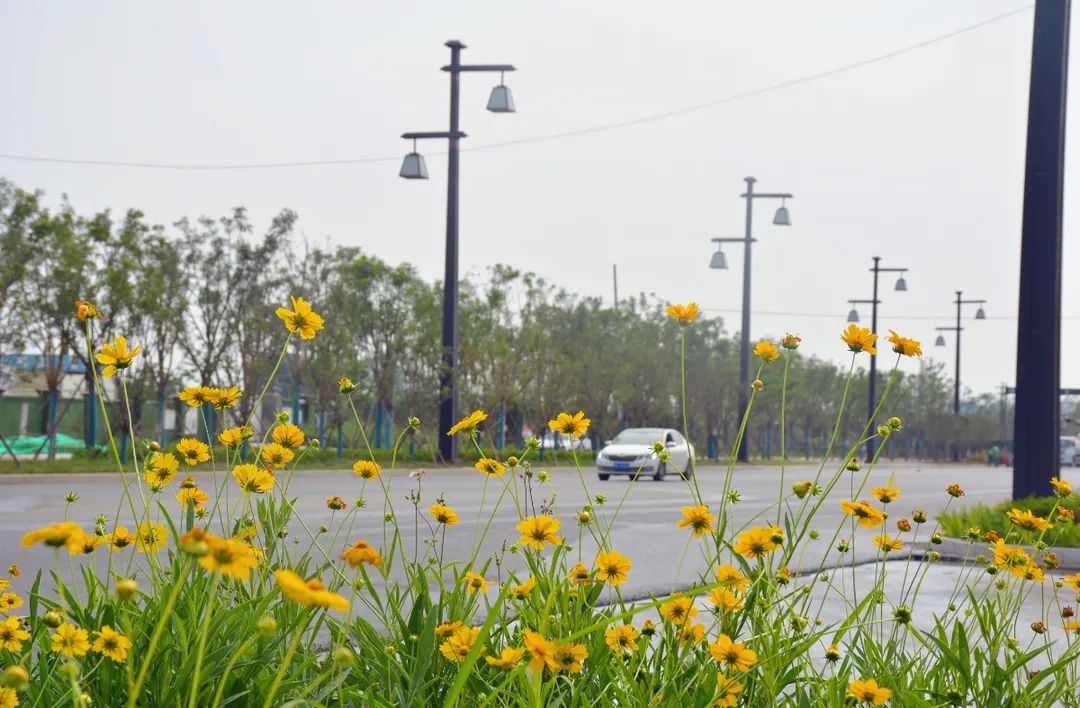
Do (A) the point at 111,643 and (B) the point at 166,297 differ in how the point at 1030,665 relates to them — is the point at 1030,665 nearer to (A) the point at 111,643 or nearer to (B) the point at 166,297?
(A) the point at 111,643

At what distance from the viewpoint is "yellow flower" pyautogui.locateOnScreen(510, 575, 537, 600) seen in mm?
3518

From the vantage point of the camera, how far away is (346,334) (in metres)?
33.3

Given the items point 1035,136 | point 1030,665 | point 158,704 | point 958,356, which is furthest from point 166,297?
point 958,356

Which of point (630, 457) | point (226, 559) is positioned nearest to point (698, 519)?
point (226, 559)

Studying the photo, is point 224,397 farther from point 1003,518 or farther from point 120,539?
point 1003,518

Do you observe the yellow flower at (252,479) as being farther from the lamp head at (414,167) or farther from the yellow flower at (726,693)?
the lamp head at (414,167)

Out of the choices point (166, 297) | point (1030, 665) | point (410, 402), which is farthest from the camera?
point (410, 402)

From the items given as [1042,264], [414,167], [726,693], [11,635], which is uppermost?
[414,167]

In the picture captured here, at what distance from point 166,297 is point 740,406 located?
25.5 m

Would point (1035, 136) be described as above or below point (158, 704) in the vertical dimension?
above

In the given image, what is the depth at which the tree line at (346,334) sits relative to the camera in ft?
84.4

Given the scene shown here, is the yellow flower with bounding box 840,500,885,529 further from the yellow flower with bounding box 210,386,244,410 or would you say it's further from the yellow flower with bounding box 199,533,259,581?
the yellow flower with bounding box 199,533,259,581

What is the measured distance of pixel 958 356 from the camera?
244ft

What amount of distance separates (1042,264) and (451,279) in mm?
18928
